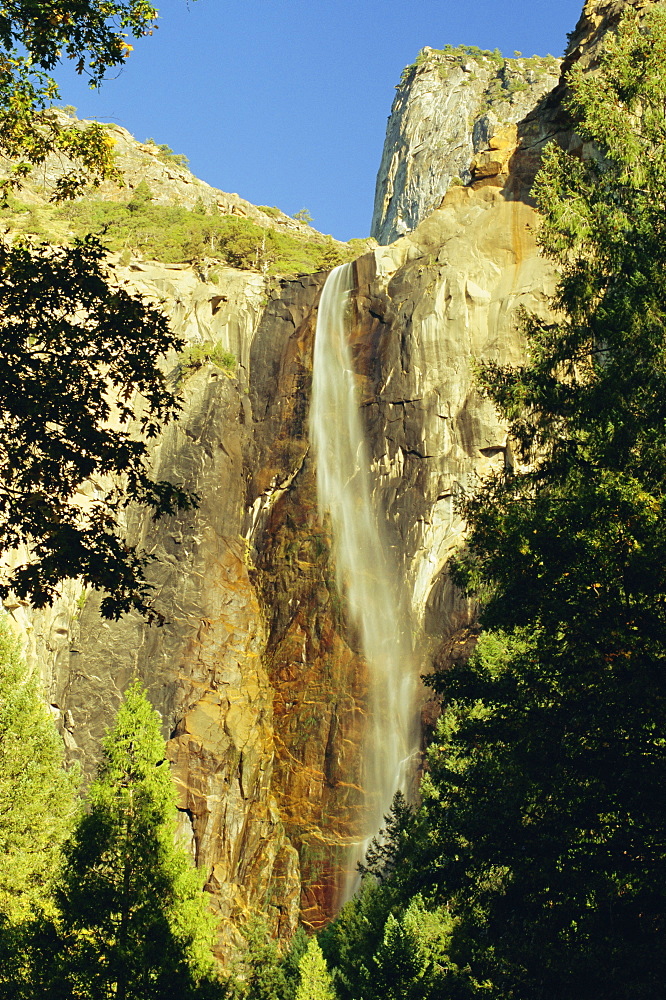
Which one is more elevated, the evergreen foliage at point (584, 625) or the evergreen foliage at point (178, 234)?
the evergreen foliage at point (178, 234)

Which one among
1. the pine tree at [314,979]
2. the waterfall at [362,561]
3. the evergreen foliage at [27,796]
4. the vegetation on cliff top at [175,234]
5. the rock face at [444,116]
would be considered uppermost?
the rock face at [444,116]

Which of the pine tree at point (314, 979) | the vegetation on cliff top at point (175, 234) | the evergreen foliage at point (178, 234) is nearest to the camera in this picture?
the pine tree at point (314, 979)

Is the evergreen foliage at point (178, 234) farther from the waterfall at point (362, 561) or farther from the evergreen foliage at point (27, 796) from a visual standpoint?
the evergreen foliage at point (27, 796)

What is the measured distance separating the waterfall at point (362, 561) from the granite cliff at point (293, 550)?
1.54ft

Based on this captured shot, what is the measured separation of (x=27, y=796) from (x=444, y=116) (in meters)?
90.1

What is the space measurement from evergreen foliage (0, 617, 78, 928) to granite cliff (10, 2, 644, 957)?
950 cm

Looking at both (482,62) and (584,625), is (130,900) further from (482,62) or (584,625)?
(482,62)

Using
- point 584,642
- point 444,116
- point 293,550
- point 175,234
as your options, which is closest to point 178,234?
point 175,234

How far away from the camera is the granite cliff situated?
97.2 ft

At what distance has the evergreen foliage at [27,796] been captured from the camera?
18312mm

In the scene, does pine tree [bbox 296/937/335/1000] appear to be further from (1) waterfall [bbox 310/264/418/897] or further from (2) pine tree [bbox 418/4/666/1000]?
(2) pine tree [bbox 418/4/666/1000]

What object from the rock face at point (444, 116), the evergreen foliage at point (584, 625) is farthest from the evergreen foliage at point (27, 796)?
the rock face at point (444, 116)

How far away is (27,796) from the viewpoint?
1931 cm

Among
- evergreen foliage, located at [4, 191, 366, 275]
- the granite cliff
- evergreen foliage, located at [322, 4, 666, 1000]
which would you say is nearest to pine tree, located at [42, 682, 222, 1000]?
evergreen foliage, located at [322, 4, 666, 1000]
